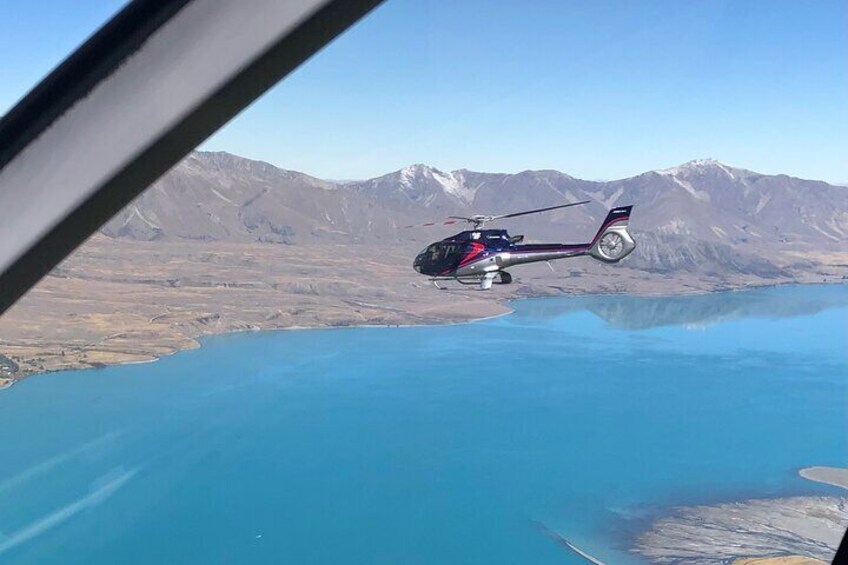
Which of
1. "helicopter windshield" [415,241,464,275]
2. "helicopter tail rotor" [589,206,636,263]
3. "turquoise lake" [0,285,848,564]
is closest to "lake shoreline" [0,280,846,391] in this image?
"turquoise lake" [0,285,848,564]

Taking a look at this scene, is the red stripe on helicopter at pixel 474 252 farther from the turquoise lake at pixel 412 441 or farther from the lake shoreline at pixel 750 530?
the lake shoreline at pixel 750 530

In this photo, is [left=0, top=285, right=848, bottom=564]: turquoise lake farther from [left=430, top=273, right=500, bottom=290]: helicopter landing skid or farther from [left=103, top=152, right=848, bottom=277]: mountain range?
[left=103, top=152, right=848, bottom=277]: mountain range

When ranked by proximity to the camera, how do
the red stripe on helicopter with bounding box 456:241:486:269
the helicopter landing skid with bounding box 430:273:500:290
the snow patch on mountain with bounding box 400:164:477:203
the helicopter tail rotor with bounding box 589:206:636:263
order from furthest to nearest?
the snow patch on mountain with bounding box 400:164:477:203
the helicopter tail rotor with bounding box 589:206:636:263
the red stripe on helicopter with bounding box 456:241:486:269
the helicopter landing skid with bounding box 430:273:500:290

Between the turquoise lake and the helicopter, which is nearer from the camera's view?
the helicopter

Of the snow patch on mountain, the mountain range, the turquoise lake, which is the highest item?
the snow patch on mountain

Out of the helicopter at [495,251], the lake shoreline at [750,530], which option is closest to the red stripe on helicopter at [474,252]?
the helicopter at [495,251]

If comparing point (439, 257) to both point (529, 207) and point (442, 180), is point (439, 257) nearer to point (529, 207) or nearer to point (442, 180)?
point (529, 207)

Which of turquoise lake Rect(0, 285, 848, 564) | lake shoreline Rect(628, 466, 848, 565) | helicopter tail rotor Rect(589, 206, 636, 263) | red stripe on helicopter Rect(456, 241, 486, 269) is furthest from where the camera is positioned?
turquoise lake Rect(0, 285, 848, 564)
